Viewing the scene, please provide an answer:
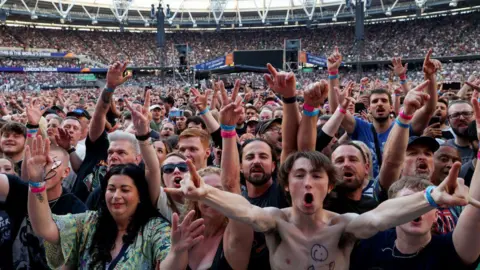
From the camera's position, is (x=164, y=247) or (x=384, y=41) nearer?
(x=164, y=247)

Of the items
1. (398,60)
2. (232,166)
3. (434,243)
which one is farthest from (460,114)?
(232,166)

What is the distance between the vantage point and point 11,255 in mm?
3031

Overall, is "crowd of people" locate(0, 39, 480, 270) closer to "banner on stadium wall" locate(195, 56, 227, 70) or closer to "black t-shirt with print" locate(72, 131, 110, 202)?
"black t-shirt with print" locate(72, 131, 110, 202)

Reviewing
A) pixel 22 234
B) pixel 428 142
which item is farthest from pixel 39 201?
pixel 428 142

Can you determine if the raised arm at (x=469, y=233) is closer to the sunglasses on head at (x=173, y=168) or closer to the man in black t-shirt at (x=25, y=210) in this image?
Result: the sunglasses on head at (x=173, y=168)

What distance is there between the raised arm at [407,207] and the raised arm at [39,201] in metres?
1.88

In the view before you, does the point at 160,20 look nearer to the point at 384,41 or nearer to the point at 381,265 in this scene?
the point at 381,265

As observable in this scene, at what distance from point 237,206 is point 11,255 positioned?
1866mm

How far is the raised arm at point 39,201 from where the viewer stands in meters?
2.67

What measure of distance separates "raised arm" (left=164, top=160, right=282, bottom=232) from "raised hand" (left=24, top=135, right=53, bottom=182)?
97cm

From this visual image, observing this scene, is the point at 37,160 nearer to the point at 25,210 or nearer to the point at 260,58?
the point at 25,210

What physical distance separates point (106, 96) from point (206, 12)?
147 ft

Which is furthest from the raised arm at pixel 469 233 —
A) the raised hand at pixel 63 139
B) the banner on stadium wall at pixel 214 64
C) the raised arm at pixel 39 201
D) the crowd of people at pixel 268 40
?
the crowd of people at pixel 268 40

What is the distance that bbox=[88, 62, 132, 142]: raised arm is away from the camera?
4.08m
